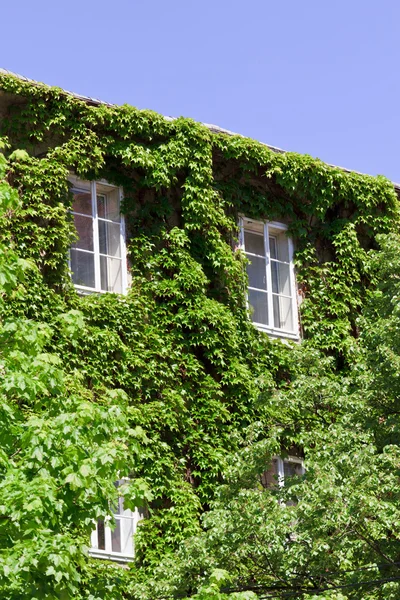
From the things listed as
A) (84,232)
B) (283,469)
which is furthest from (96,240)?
(283,469)

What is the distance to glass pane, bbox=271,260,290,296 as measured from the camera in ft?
83.4

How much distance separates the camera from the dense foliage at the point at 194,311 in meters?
19.4

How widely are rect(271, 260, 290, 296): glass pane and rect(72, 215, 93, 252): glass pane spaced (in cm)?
421

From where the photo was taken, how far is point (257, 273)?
25.2m

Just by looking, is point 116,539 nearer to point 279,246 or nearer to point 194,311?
point 194,311

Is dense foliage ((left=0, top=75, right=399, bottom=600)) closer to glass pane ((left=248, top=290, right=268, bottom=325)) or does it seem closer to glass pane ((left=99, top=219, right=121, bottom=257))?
glass pane ((left=99, top=219, right=121, bottom=257))

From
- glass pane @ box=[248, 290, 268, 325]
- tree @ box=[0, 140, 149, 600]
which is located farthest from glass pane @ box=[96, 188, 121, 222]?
tree @ box=[0, 140, 149, 600]

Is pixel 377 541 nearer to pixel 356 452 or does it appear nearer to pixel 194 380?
pixel 356 452

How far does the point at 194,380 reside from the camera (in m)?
22.7

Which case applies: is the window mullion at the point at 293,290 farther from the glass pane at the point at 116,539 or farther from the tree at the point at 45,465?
the tree at the point at 45,465

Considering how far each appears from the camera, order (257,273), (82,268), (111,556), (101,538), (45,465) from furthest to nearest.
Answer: (257,273)
(82,268)
(101,538)
(111,556)
(45,465)

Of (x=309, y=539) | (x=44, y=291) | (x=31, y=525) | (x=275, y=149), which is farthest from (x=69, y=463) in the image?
(x=275, y=149)

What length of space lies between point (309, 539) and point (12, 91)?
362 inches

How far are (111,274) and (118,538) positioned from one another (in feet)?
15.3
